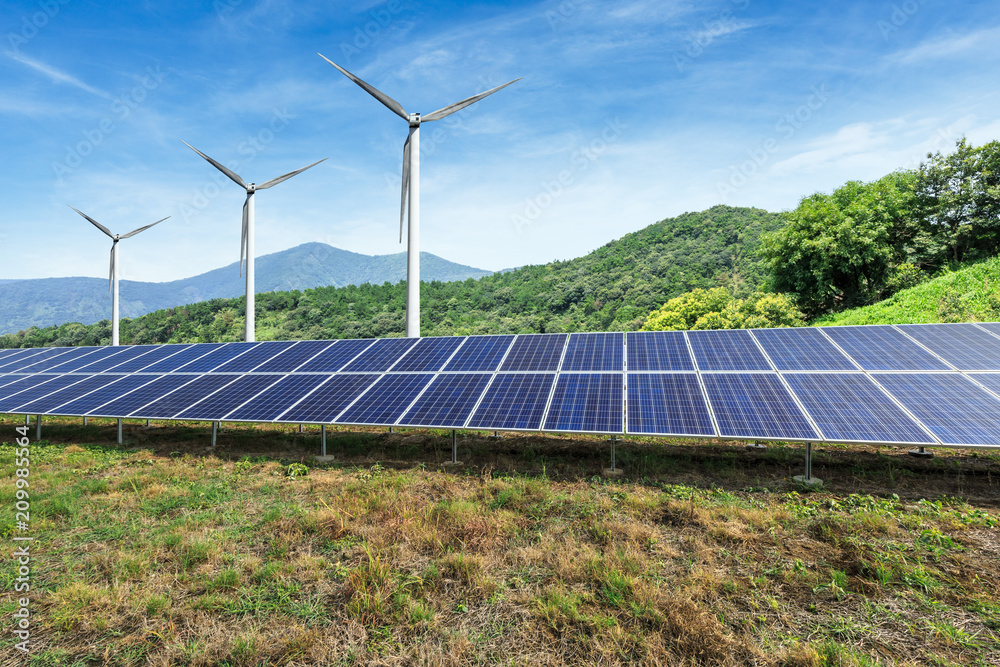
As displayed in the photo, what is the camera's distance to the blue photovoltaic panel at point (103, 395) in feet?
56.0

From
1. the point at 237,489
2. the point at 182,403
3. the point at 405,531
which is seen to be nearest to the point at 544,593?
the point at 405,531

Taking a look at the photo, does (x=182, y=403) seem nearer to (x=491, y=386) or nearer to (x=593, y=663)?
(x=491, y=386)

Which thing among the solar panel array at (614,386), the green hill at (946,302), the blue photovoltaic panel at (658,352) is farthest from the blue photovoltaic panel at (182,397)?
the green hill at (946,302)

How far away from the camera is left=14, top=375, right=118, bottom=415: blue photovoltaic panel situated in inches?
692

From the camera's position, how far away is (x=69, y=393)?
1905 centimetres

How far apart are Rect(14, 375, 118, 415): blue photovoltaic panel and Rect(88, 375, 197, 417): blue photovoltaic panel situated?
0.68 metres

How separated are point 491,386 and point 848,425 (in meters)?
9.73

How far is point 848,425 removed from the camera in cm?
1104

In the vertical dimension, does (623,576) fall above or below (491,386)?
below

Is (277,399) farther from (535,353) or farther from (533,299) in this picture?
(533,299)

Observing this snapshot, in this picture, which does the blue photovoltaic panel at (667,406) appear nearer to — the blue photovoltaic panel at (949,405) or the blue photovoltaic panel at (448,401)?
the blue photovoltaic panel at (448,401)

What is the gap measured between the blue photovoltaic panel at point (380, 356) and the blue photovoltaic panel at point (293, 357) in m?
2.74

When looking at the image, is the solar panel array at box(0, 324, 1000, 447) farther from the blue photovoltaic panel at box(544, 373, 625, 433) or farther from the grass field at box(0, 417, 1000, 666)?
the grass field at box(0, 417, 1000, 666)

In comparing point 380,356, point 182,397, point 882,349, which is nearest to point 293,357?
point 182,397
